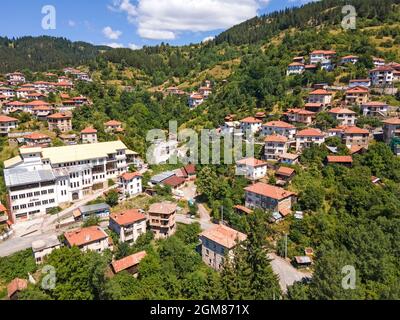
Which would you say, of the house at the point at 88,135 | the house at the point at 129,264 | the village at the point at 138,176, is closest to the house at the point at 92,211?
the village at the point at 138,176

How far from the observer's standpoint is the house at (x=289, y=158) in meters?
35.7

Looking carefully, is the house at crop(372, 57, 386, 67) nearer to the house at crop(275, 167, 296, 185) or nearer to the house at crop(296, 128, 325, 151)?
the house at crop(296, 128, 325, 151)

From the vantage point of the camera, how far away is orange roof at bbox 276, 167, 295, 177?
33.1m

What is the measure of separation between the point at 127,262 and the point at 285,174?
20.0m

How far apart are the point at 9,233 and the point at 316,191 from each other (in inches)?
1220

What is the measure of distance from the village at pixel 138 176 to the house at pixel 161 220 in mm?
101

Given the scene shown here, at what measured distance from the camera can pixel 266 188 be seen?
102 feet

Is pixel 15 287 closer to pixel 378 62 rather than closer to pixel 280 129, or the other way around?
pixel 280 129

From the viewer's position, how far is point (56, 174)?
31656 millimetres

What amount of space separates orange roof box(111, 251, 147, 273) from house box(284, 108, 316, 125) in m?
32.9

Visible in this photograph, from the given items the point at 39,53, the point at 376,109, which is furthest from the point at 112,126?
the point at 39,53

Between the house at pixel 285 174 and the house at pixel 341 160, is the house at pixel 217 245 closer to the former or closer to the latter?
the house at pixel 285 174
